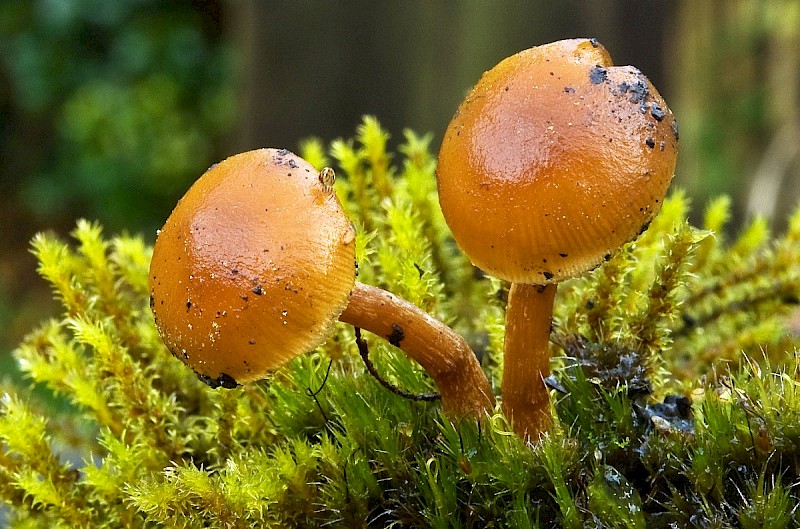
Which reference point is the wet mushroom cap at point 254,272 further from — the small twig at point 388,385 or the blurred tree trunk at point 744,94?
the blurred tree trunk at point 744,94

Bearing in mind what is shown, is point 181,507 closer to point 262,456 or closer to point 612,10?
point 262,456

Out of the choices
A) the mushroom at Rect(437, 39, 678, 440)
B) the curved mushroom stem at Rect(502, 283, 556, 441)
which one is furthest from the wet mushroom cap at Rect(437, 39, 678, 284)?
the curved mushroom stem at Rect(502, 283, 556, 441)

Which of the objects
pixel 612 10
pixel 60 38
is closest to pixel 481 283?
pixel 612 10

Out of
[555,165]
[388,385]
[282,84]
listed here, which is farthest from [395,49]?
[555,165]

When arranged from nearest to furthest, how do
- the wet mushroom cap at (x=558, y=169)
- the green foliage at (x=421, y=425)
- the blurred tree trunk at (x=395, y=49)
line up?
1. the wet mushroom cap at (x=558, y=169)
2. the green foliage at (x=421, y=425)
3. the blurred tree trunk at (x=395, y=49)

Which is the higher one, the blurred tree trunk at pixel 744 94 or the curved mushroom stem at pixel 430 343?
the blurred tree trunk at pixel 744 94

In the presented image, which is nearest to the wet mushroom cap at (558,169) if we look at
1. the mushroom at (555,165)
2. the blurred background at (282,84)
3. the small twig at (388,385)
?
the mushroom at (555,165)

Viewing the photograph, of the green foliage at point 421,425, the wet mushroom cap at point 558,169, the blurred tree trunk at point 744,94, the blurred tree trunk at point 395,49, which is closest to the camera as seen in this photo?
the wet mushroom cap at point 558,169
